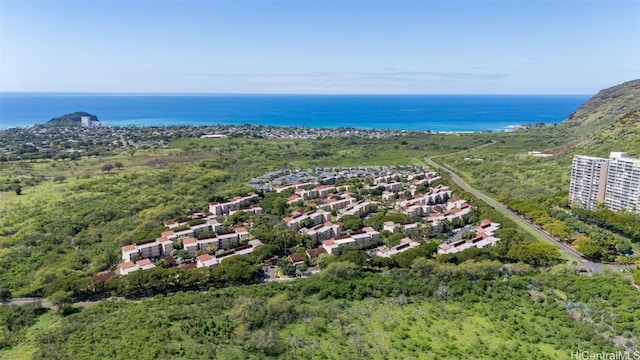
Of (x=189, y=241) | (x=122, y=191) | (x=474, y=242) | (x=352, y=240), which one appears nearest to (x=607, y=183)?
(x=474, y=242)

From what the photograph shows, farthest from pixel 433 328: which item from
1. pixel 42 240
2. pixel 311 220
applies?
pixel 42 240

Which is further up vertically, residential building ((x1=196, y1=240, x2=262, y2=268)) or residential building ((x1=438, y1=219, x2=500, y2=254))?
residential building ((x1=438, y1=219, x2=500, y2=254))

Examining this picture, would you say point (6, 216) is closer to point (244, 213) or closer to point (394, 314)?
point (244, 213)

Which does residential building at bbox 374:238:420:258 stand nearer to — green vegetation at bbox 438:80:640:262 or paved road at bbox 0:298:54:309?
green vegetation at bbox 438:80:640:262

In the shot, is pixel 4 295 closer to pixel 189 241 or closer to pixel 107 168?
pixel 189 241

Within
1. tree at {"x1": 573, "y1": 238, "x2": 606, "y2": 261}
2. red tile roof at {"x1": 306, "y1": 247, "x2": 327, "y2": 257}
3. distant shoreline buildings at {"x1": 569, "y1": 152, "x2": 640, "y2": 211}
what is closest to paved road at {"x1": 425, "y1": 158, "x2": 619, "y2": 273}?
tree at {"x1": 573, "y1": 238, "x2": 606, "y2": 261}

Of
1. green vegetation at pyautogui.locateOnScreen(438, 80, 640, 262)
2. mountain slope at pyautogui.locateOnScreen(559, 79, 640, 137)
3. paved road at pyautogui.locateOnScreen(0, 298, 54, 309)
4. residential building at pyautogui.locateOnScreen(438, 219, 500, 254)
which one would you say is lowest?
paved road at pyautogui.locateOnScreen(0, 298, 54, 309)

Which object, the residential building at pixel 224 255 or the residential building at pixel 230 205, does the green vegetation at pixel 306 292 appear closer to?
the residential building at pixel 224 255
